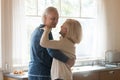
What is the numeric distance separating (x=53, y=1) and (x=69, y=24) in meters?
1.94

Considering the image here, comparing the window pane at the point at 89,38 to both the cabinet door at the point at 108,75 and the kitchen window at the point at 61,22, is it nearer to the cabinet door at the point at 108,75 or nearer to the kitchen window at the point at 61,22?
the kitchen window at the point at 61,22

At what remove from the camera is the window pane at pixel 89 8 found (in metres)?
4.81

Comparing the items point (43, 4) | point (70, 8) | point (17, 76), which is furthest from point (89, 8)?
point (17, 76)

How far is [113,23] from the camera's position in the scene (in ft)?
Result: 16.6

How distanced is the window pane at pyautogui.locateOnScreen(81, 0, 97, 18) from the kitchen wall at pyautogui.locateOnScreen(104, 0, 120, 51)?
0.70ft

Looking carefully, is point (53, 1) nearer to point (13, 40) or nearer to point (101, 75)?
point (13, 40)

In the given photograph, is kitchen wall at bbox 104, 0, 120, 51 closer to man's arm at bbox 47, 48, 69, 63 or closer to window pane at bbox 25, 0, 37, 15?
window pane at bbox 25, 0, 37, 15

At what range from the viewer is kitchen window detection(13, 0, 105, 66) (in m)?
3.86

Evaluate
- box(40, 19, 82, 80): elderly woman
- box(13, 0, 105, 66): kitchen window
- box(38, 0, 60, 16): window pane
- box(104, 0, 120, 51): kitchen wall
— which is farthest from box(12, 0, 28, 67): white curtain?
box(104, 0, 120, 51): kitchen wall

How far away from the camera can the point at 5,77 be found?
3.71 meters

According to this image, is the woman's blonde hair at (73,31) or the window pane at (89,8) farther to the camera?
the window pane at (89,8)

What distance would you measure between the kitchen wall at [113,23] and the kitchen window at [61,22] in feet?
0.55

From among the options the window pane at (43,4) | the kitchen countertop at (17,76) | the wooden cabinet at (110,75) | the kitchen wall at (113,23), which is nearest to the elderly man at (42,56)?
the kitchen countertop at (17,76)

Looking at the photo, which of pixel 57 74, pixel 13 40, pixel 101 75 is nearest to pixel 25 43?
pixel 13 40
